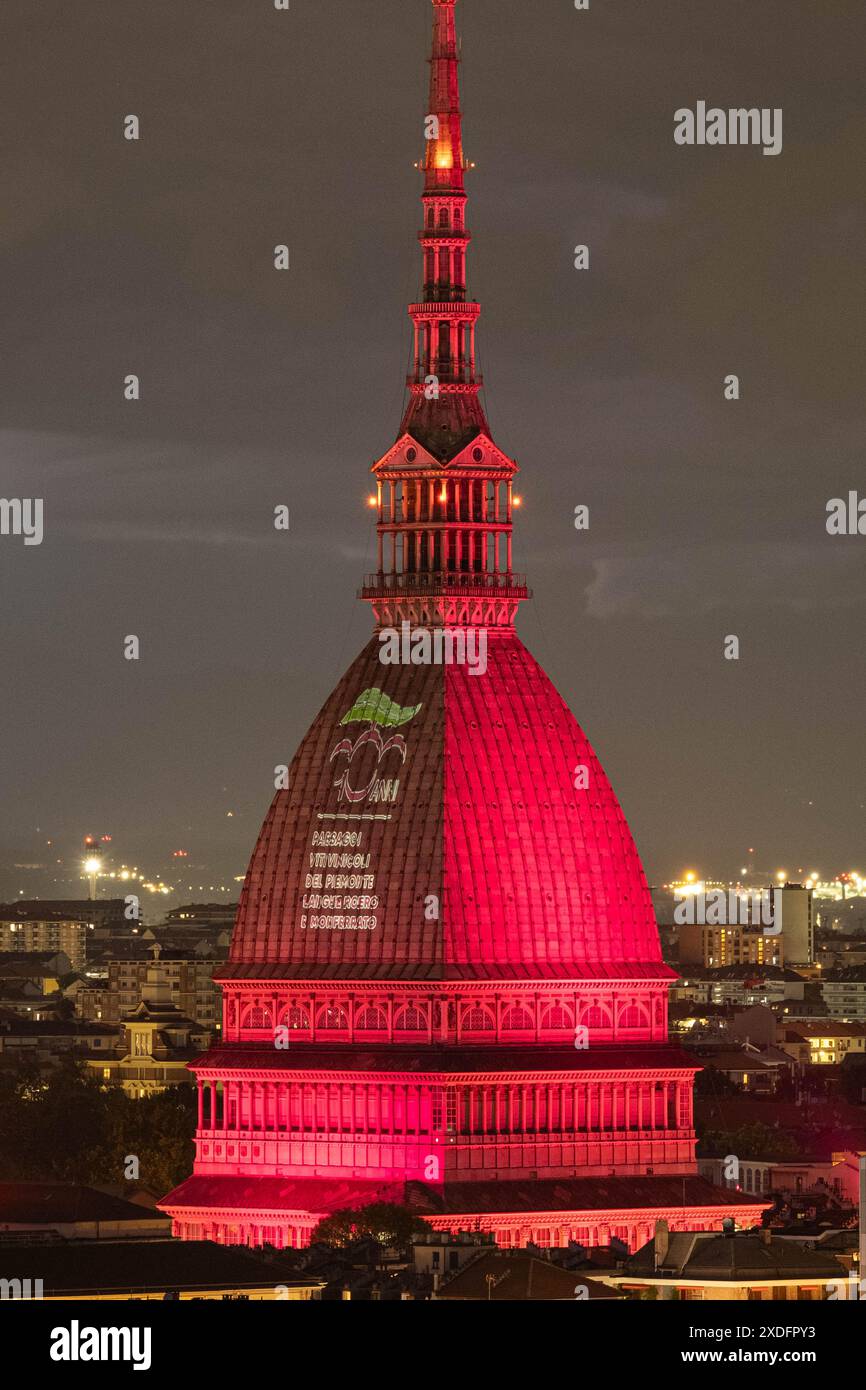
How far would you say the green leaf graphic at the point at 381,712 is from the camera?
543 feet

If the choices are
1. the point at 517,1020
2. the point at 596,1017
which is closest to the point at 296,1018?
the point at 517,1020

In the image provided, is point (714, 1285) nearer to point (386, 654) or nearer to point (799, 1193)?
point (386, 654)

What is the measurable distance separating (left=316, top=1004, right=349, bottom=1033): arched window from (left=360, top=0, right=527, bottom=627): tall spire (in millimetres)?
11774

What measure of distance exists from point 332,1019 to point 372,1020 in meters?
1.36

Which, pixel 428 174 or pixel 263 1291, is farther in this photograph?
pixel 428 174

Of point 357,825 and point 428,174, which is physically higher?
point 428,174

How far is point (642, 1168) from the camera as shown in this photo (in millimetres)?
166750

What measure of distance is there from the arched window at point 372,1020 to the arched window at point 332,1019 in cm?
44

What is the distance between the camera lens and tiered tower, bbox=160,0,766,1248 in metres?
164

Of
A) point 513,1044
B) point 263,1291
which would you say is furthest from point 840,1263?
point 513,1044

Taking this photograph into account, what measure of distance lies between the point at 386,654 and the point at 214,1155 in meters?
16.3

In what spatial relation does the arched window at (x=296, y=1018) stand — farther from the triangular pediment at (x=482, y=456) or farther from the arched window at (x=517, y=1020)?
the triangular pediment at (x=482, y=456)
